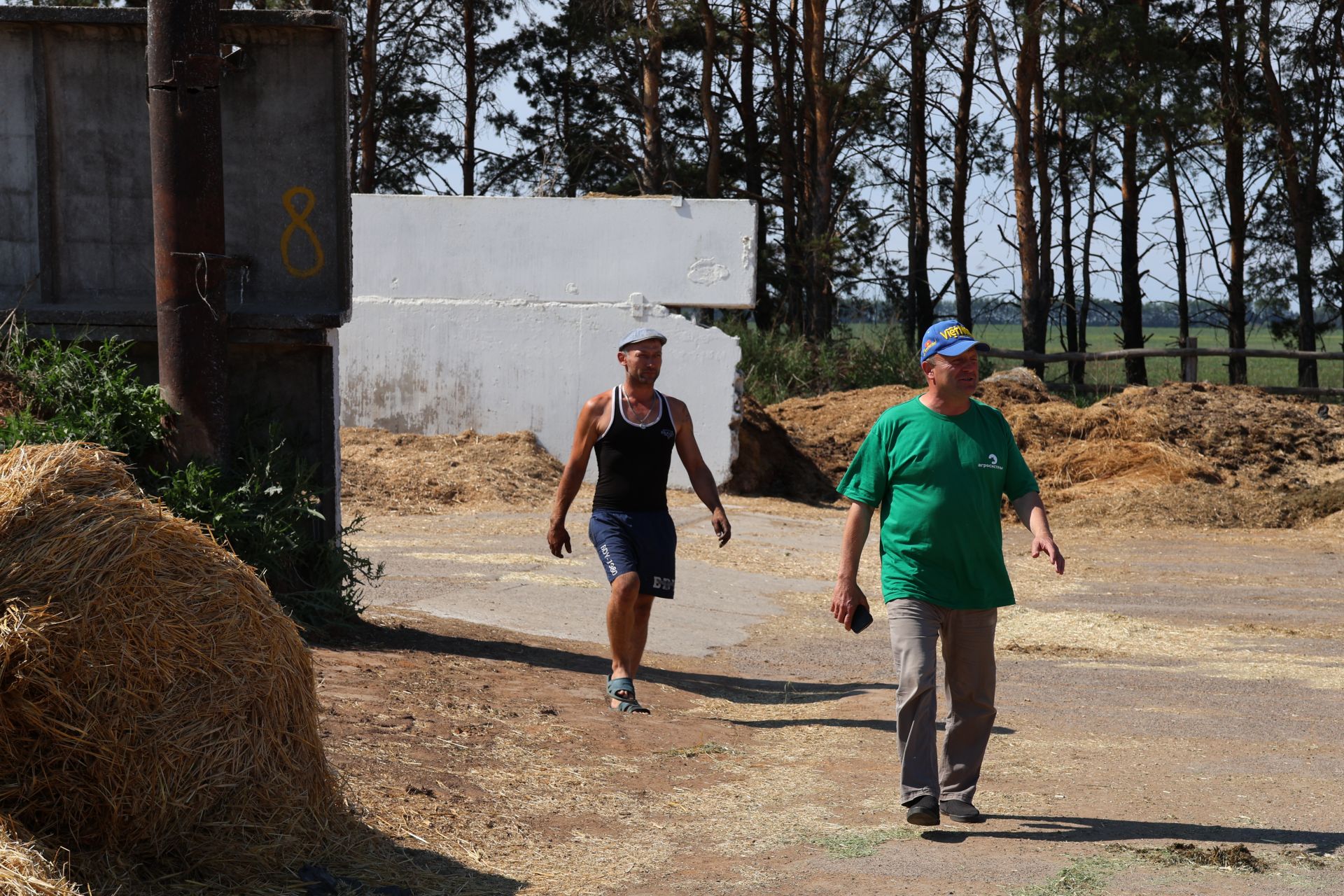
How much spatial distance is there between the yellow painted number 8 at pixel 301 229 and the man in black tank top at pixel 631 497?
268 centimetres

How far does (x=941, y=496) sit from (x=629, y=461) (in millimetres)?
2133

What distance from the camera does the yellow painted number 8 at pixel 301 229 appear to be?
8.83 meters

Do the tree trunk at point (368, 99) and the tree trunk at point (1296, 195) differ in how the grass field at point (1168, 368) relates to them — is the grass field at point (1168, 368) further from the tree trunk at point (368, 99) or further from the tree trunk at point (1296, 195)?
the tree trunk at point (368, 99)

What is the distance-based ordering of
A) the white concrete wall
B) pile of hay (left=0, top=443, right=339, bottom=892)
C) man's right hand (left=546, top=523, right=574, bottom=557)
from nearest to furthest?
1. pile of hay (left=0, top=443, right=339, bottom=892)
2. man's right hand (left=546, top=523, right=574, bottom=557)
3. the white concrete wall

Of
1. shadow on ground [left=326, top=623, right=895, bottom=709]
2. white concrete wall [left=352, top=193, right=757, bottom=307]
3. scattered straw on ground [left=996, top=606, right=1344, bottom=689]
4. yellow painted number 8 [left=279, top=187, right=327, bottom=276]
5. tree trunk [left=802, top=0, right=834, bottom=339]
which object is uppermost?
tree trunk [left=802, top=0, right=834, bottom=339]

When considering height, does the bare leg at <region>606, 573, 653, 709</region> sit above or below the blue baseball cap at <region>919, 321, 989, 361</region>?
below

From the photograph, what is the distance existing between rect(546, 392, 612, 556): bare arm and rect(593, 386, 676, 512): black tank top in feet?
0.21

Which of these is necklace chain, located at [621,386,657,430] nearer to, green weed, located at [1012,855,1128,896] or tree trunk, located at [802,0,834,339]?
green weed, located at [1012,855,1128,896]

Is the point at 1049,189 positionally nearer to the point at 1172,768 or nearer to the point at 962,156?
the point at 962,156

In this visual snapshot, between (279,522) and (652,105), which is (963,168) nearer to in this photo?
(652,105)

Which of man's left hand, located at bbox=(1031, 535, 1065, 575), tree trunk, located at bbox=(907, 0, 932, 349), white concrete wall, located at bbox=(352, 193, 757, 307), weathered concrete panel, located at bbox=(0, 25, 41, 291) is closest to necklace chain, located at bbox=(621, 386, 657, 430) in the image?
man's left hand, located at bbox=(1031, 535, 1065, 575)

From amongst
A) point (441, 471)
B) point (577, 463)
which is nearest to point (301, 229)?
point (577, 463)

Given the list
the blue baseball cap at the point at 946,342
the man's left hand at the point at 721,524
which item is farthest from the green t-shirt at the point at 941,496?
the man's left hand at the point at 721,524

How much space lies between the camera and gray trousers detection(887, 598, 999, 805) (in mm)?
5211
